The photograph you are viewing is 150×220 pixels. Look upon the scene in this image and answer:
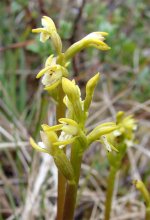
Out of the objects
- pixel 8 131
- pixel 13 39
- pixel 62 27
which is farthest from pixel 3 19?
pixel 8 131

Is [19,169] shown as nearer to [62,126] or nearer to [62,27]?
[62,27]

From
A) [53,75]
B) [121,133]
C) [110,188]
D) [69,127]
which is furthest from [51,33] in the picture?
[110,188]

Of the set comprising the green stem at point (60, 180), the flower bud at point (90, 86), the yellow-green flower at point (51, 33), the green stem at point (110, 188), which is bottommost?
the green stem at point (110, 188)

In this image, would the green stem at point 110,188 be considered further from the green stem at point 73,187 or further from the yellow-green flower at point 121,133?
the green stem at point 73,187

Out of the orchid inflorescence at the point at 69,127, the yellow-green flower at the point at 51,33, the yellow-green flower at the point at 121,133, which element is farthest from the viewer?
the yellow-green flower at the point at 121,133

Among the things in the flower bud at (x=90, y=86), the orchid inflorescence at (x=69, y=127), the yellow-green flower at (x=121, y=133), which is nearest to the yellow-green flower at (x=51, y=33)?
the orchid inflorescence at (x=69, y=127)

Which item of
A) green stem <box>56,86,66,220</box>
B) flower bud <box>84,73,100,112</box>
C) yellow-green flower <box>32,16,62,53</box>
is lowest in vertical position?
green stem <box>56,86,66,220</box>

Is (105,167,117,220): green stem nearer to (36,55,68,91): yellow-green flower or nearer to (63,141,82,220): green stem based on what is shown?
(63,141,82,220): green stem

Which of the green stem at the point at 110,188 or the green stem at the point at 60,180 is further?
the green stem at the point at 110,188

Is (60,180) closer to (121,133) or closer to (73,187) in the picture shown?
(73,187)

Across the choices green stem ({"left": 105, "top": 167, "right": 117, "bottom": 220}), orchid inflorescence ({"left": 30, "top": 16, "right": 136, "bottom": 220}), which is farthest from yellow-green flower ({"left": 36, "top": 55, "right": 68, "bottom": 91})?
green stem ({"left": 105, "top": 167, "right": 117, "bottom": 220})
